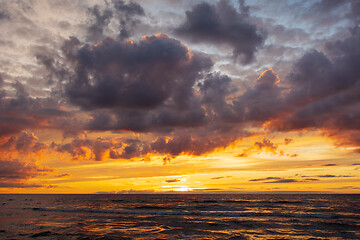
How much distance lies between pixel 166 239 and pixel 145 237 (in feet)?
9.33

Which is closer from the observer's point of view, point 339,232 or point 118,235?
point 118,235

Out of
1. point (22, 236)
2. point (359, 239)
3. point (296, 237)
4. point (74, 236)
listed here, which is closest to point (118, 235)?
point (74, 236)

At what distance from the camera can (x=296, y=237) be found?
31.9 metres

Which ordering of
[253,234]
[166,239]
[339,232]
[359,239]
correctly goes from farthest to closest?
[339,232]
[253,234]
[359,239]
[166,239]

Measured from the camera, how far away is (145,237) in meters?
30.1

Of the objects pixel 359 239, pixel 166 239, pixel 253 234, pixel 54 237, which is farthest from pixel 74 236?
pixel 359 239

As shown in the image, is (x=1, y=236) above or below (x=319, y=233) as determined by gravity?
above

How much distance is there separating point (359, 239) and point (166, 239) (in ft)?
80.0

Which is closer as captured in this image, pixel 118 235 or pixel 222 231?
pixel 118 235

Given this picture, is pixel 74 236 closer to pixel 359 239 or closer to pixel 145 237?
pixel 145 237

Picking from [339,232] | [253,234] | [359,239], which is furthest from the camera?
[339,232]

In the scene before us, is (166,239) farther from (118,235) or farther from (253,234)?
(253,234)

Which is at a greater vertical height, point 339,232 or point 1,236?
point 1,236

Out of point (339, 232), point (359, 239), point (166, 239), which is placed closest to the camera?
point (166, 239)
